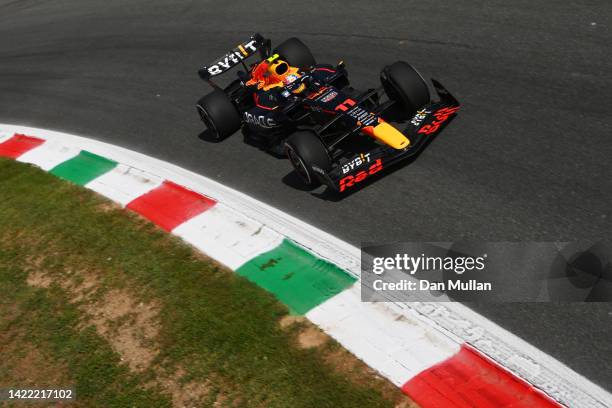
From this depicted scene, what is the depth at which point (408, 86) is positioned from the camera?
7.65 m

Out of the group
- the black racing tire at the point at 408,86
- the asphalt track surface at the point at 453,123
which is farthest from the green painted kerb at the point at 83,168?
the black racing tire at the point at 408,86

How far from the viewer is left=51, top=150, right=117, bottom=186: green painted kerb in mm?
8969

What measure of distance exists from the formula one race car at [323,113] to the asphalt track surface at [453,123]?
290 millimetres

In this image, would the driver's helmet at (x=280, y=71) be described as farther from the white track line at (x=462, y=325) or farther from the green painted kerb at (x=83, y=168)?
the green painted kerb at (x=83, y=168)

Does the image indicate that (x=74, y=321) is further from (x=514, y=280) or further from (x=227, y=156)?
(x=514, y=280)

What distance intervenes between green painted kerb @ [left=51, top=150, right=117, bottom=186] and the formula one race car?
1692mm

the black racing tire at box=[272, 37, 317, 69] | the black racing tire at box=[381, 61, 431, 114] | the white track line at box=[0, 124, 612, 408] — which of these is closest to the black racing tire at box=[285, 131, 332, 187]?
the white track line at box=[0, 124, 612, 408]

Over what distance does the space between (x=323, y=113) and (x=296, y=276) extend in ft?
8.47

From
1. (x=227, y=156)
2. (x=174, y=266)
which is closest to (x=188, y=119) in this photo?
(x=227, y=156)

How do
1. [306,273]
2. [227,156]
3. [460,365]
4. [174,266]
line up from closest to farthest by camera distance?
1. [460,365]
2. [306,273]
3. [174,266]
4. [227,156]

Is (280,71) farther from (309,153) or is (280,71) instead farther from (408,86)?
(309,153)

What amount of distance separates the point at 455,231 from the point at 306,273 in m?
1.55

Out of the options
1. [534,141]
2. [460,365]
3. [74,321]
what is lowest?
[74,321]

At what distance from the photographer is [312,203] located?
7145 millimetres
